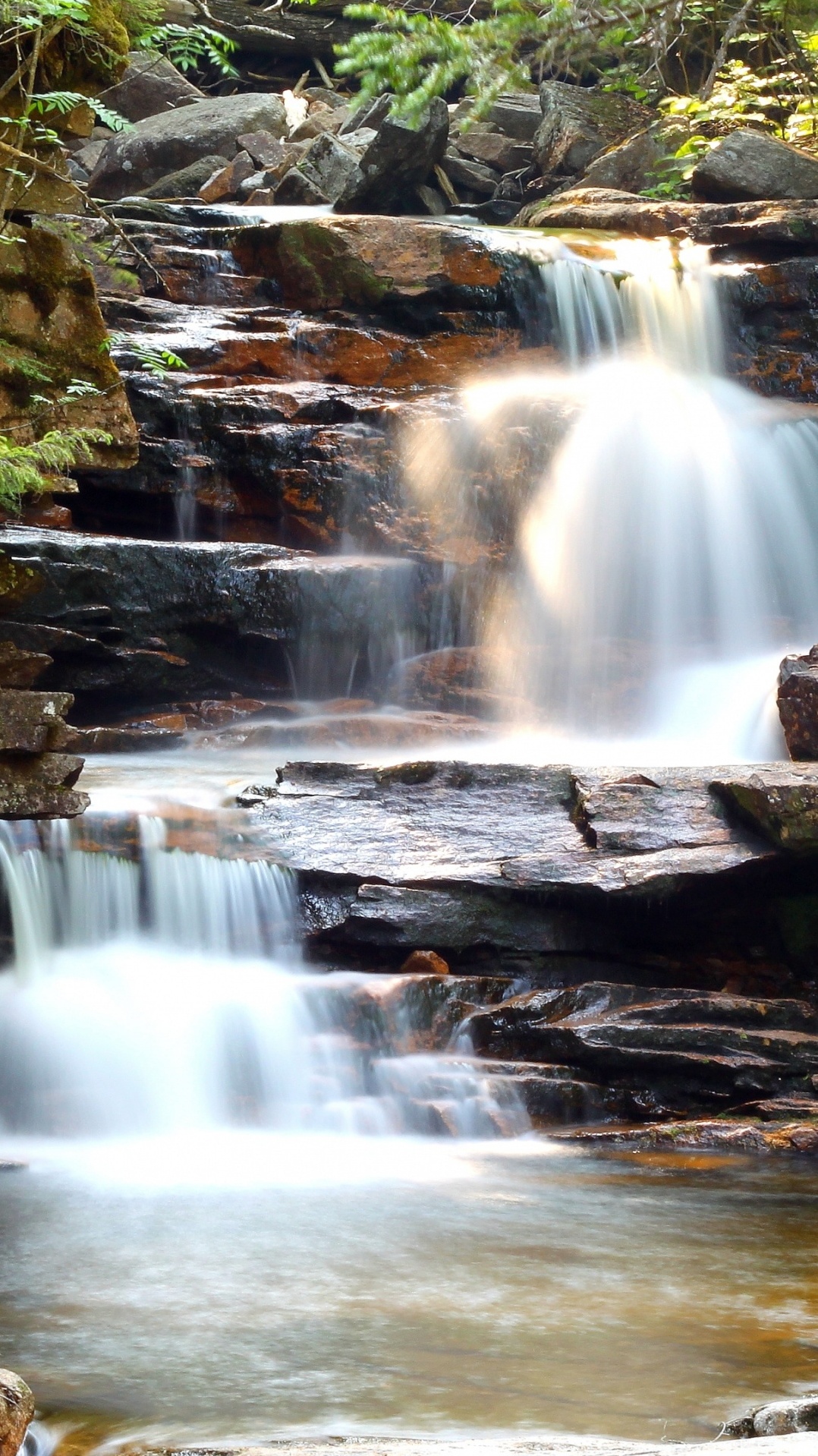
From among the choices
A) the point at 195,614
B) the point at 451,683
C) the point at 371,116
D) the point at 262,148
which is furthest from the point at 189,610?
the point at 262,148

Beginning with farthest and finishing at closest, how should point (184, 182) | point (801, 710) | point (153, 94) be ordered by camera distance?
point (153, 94) → point (184, 182) → point (801, 710)

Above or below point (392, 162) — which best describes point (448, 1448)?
below

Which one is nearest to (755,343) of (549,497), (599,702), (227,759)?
(549,497)

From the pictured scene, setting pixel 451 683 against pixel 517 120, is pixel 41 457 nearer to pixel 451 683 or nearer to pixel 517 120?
pixel 451 683

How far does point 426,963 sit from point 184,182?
47.4 feet

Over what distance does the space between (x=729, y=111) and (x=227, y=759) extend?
14.0m

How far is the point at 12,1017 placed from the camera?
20.6ft

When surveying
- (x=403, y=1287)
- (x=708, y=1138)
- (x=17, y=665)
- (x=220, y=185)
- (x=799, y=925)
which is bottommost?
(x=708, y=1138)

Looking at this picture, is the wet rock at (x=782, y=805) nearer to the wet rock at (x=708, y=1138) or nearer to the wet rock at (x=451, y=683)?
the wet rock at (x=708, y=1138)

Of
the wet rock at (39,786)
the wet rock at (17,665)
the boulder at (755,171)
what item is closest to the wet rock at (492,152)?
the boulder at (755,171)

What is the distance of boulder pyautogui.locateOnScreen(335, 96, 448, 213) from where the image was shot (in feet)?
52.5

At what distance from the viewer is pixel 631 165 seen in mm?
17750

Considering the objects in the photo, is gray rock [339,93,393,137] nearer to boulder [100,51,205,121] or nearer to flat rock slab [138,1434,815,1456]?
boulder [100,51,205,121]

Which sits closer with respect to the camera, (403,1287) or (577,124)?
(403,1287)
